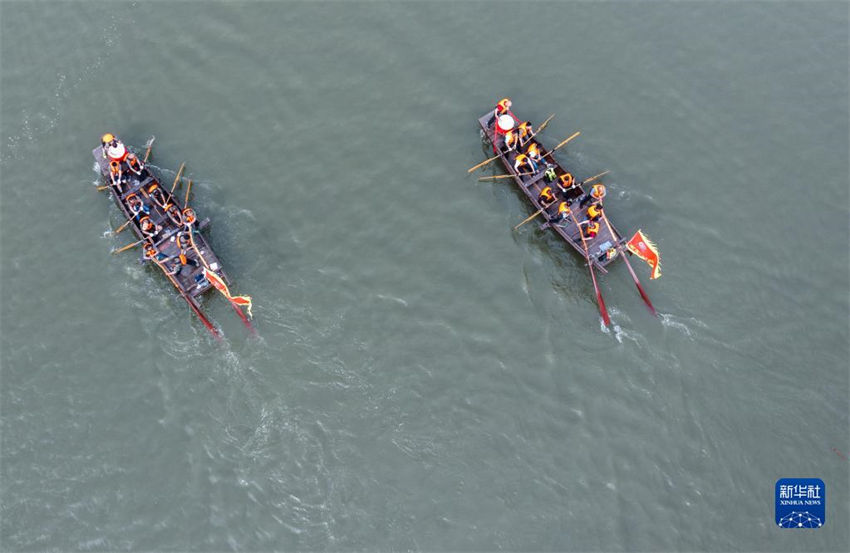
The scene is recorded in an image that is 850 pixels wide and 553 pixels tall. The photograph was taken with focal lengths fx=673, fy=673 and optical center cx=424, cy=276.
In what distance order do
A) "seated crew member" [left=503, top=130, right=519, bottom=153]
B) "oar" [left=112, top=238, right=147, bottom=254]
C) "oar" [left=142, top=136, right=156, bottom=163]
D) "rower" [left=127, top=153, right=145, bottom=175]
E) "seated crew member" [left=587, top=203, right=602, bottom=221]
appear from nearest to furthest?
"oar" [left=112, top=238, right=147, bottom=254] → "seated crew member" [left=587, top=203, right=602, bottom=221] → "rower" [left=127, top=153, right=145, bottom=175] → "seated crew member" [left=503, top=130, right=519, bottom=153] → "oar" [left=142, top=136, right=156, bottom=163]

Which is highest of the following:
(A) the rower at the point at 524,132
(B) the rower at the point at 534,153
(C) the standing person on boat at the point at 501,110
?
(C) the standing person on boat at the point at 501,110

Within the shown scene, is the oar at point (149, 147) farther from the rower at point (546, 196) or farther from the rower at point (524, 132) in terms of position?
the rower at point (546, 196)

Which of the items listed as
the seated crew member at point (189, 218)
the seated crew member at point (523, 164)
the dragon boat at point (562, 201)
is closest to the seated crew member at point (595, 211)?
the dragon boat at point (562, 201)

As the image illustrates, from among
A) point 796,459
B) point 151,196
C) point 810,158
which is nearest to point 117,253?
point 151,196

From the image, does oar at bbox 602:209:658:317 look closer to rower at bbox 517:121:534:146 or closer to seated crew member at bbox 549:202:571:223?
seated crew member at bbox 549:202:571:223

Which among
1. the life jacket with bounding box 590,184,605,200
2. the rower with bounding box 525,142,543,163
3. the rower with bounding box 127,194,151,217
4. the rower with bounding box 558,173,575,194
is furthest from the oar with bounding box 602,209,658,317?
the rower with bounding box 127,194,151,217

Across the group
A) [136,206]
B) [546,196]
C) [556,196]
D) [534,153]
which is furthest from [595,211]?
[136,206]
